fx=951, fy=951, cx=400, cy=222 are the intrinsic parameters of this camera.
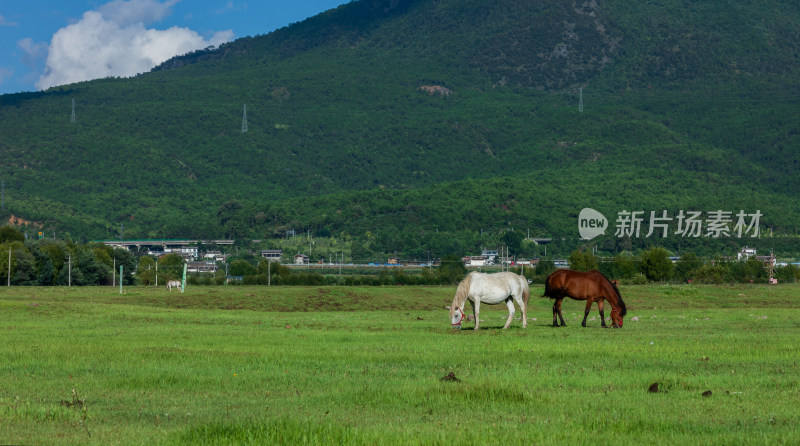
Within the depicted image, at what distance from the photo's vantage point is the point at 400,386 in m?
15.2

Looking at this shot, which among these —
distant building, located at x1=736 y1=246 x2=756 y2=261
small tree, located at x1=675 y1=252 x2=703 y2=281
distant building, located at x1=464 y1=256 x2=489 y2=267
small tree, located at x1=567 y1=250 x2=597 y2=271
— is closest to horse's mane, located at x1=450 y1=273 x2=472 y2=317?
small tree, located at x1=675 y1=252 x2=703 y2=281

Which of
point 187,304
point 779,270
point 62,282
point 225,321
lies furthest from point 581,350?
point 779,270

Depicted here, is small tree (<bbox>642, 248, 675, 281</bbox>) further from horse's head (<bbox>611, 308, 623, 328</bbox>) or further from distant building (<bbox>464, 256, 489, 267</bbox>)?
distant building (<bbox>464, 256, 489, 267</bbox>)

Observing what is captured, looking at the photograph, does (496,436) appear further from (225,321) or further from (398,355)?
(225,321)

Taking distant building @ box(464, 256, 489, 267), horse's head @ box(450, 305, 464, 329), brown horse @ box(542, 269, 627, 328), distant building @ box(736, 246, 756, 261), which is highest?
distant building @ box(736, 246, 756, 261)

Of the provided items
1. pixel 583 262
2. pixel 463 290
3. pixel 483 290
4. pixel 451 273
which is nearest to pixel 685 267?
pixel 583 262

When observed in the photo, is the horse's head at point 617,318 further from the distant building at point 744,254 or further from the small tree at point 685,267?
the distant building at point 744,254

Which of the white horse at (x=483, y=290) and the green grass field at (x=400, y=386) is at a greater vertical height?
the white horse at (x=483, y=290)

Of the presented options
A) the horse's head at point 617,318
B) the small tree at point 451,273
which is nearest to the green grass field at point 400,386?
the horse's head at point 617,318

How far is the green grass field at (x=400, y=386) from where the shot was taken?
11.4 meters

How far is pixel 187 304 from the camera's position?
181 ft

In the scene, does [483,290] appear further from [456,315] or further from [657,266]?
[657,266]

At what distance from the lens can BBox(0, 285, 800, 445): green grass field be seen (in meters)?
11.4

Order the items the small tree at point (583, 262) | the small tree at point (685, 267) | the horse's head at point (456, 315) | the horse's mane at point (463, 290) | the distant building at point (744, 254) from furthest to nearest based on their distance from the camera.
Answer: the distant building at point (744, 254) < the small tree at point (583, 262) < the small tree at point (685, 267) < the horse's head at point (456, 315) < the horse's mane at point (463, 290)
